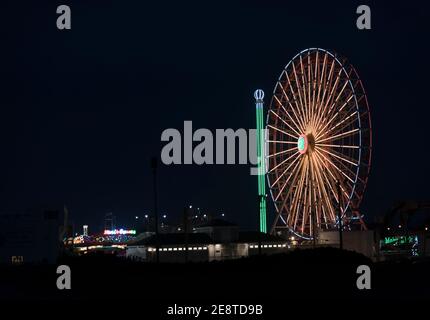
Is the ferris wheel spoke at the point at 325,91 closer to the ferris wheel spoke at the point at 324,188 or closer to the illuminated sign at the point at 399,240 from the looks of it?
the ferris wheel spoke at the point at 324,188

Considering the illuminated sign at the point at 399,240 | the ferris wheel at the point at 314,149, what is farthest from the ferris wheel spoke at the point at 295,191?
the illuminated sign at the point at 399,240

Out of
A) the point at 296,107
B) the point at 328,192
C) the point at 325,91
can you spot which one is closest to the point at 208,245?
the point at 328,192

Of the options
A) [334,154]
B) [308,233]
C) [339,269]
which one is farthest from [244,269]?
[308,233]

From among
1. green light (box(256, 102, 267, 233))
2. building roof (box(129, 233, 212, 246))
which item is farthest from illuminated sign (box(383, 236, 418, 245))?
building roof (box(129, 233, 212, 246))

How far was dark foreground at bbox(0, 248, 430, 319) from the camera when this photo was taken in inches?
1030

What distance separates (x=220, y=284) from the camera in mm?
30078

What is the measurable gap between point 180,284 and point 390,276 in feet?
34.3

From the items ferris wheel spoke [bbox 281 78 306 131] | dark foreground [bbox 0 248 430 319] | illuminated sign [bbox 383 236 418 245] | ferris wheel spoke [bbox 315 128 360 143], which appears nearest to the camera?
dark foreground [bbox 0 248 430 319]

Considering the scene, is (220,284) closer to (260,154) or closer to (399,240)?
(260,154)

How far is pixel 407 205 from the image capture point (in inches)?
3118

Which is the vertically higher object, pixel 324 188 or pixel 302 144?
pixel 302 144

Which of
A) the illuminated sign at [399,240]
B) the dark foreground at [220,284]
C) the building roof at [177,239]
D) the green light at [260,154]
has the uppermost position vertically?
the green light at [260,154]

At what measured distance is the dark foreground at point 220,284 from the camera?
2617 centimetres

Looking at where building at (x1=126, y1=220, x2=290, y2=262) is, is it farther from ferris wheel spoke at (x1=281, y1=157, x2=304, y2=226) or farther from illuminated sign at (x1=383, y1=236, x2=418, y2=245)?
illuminated sign at (x1=383, y1=236, x2=418, y2=245)
